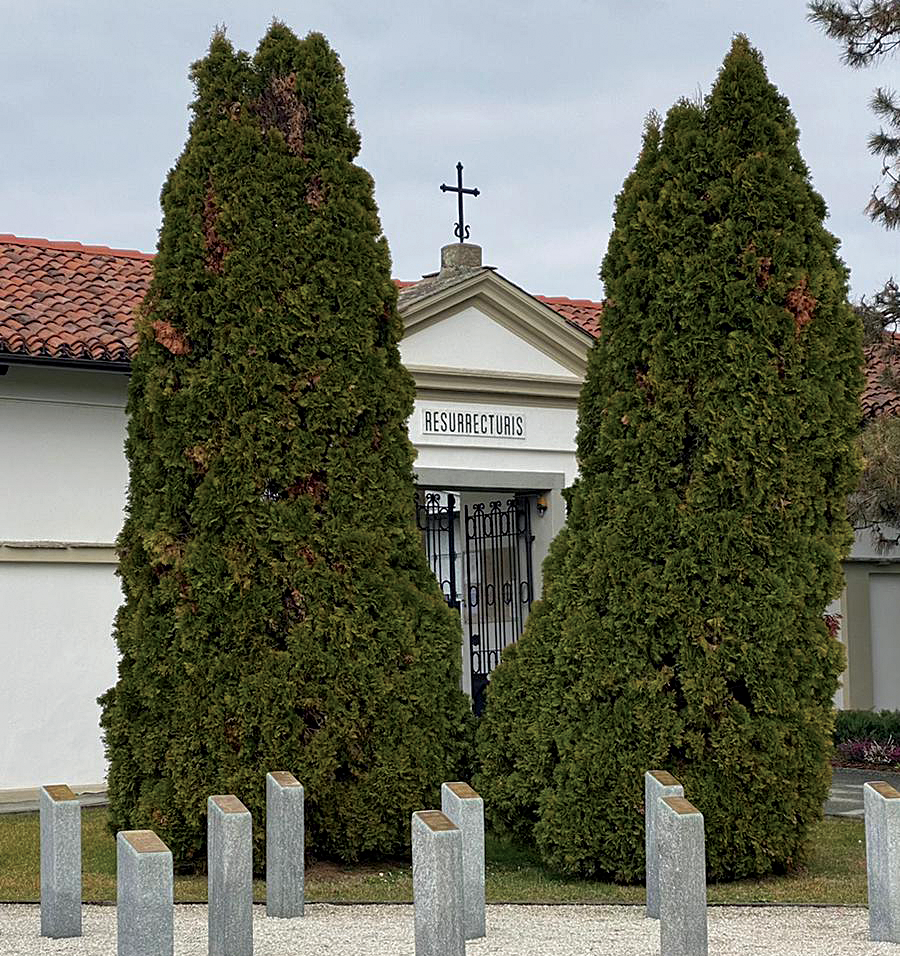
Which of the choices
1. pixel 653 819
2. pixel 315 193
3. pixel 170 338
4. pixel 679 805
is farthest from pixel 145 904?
pixel 315 193

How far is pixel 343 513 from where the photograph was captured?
9438 millimetres

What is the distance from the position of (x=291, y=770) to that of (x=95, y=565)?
5604 mm

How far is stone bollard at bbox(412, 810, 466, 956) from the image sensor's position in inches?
234

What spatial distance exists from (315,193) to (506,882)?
438cm

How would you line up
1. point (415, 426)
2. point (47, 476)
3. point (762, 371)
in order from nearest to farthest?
point (762, 371) → point (47, 476) → point (415, 426)

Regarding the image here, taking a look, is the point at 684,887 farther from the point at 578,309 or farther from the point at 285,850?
the point at 578,309

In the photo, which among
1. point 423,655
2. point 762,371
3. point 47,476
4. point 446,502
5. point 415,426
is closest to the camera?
point 762,371

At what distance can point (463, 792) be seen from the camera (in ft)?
24.7

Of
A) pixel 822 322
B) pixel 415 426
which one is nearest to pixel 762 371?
pixel 822 322

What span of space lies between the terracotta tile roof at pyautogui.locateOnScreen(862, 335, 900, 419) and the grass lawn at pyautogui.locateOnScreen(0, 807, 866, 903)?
21.3 feet

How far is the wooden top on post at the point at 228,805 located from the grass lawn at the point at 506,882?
4.85ft

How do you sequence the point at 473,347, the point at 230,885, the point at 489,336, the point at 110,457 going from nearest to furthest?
the point at 230,885
the point at 110,457
the point at 473,347
the point at 489,336

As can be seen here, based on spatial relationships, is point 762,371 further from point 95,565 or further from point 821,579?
point 95,565

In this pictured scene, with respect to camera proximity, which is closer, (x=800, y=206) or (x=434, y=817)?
(x=434, y=817)
